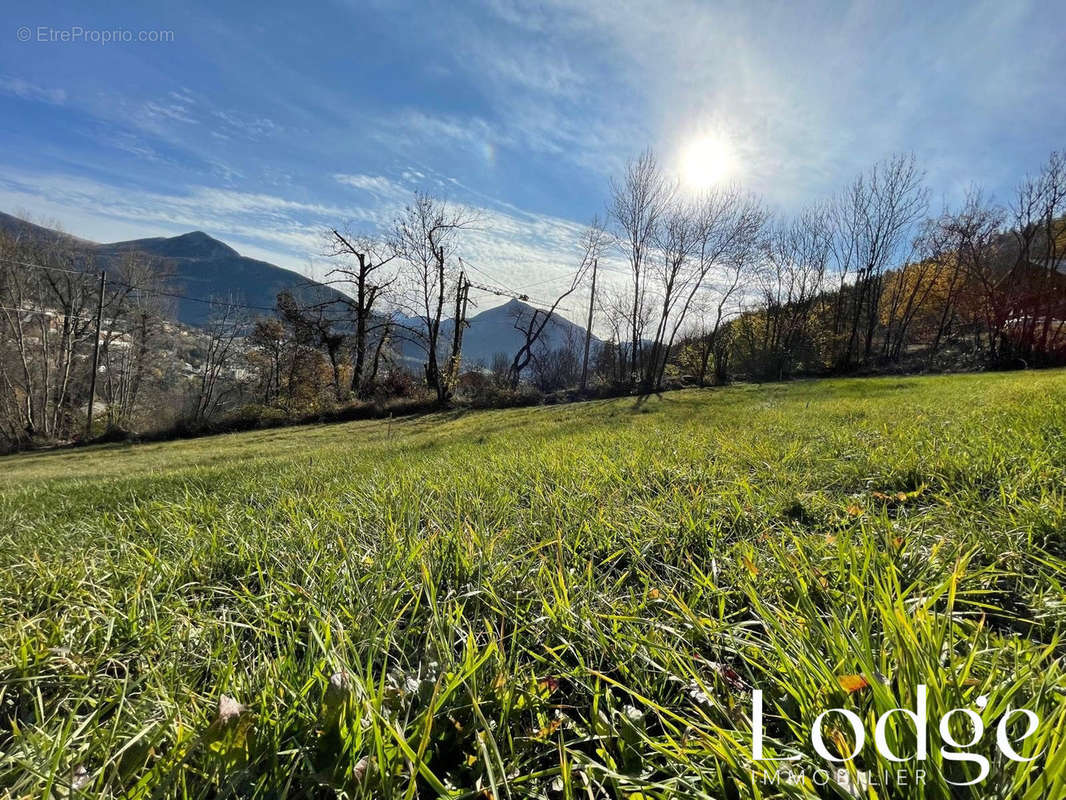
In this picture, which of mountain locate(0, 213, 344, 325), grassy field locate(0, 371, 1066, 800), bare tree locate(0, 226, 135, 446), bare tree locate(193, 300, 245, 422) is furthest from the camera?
mountain locate(0, 213, 344, 325)

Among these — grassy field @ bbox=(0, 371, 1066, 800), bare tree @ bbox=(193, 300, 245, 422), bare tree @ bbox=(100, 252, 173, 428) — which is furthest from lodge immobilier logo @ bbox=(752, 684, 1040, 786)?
bare tree @ bbox=(193, 300, 245, 422)

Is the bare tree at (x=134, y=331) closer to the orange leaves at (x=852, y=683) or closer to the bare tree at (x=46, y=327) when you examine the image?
the bare tree at (x=46, y=327)

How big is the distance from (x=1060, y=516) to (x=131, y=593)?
9.70ft

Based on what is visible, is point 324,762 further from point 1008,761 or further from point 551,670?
point 1008,761

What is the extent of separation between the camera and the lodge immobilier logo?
1.84 ft

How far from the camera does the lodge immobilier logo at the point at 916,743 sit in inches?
22.1

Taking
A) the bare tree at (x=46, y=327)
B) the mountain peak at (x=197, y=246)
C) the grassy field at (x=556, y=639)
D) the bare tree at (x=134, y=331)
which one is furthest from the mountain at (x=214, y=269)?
the grassy field at (x=556, y=639)

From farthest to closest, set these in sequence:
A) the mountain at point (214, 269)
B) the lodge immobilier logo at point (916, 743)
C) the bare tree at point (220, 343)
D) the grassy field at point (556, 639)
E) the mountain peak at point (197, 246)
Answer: the mountain peak at point (197, 246)
the mountain at point (214, 269)
the bare tree at point (220, 343)
the grassy field at point (556, 639)
the lodge immobilier logo at point (916, 743)

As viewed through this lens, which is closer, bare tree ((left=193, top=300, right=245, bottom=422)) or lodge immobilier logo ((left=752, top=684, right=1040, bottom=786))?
lodge immobilier logo ((left=752, top=684, right=1040, bottom=786))

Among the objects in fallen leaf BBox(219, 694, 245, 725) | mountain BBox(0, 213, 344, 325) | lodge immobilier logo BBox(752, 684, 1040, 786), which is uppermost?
mountain BBox(0, 213, 344, 325)

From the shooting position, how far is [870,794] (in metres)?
0.54

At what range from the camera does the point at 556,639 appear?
44.2 inches

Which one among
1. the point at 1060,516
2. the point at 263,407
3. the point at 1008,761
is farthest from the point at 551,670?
the point at 263,407

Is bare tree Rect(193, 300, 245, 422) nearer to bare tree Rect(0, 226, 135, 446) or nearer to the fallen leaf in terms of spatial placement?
bare tree Rect(0, 226, 135, 446)
